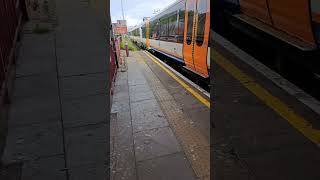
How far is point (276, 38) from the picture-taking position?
5965 millimetres

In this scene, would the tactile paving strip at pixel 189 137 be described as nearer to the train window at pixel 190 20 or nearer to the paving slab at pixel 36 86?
the paving slab at pixel 36 86

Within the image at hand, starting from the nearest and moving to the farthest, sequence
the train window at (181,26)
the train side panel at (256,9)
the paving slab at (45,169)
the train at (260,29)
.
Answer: the paving slab at (45,169) → the train at (260,29) → the train side panel at (256,9) → the train window at (181,26)

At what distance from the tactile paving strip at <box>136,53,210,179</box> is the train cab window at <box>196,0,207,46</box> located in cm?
226

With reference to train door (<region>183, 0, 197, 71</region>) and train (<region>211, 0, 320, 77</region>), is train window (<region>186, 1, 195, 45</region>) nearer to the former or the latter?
train door (<region>183, 0, 197, 71</region>)

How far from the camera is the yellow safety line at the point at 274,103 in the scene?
389 centimetres

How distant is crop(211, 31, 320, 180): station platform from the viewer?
3332 millimetres

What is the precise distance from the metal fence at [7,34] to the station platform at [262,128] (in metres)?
3.38

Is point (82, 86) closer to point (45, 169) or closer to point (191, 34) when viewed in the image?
point (45, 169)

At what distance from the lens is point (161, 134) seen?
4469 millimetres

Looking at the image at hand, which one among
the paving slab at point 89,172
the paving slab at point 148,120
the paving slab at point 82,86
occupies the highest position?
the paving slab at point 82,86

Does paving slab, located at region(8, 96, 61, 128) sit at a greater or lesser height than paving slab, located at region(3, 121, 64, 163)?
greater

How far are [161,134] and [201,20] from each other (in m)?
4.46

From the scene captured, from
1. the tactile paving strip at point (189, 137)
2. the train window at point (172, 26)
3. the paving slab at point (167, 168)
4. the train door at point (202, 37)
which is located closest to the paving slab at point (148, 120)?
the tactile paving strip at point (189, 137)

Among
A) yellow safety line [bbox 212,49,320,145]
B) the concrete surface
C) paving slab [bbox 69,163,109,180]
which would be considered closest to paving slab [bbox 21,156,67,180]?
the concrete surface
